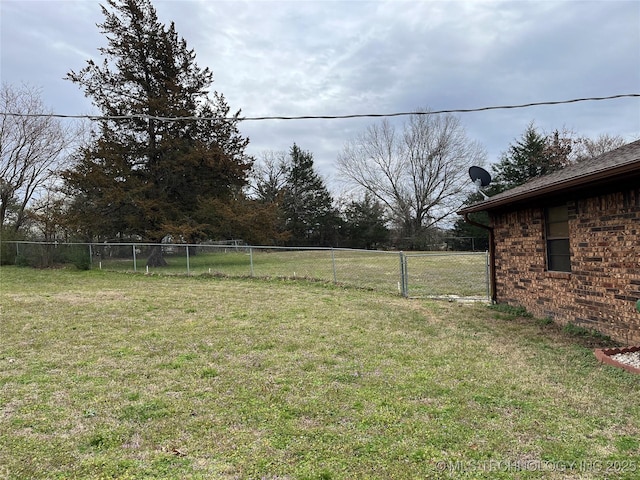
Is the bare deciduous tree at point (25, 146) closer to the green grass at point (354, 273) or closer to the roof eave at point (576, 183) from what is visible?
the green grass at point (354, 273)

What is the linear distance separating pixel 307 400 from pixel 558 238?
5.33 meters

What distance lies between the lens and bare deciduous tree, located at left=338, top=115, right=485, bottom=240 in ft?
121

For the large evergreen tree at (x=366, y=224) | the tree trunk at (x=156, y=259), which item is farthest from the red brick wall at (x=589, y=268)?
the large evergreen tree at (x=366, y=224)

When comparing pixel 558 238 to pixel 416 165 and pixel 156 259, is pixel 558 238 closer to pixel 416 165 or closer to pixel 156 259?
pixel 156 259

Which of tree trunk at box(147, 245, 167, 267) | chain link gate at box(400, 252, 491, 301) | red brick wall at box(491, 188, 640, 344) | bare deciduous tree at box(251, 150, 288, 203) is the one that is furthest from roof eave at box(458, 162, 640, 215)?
bare deciduous tree at box(251, 150, 288, 203)

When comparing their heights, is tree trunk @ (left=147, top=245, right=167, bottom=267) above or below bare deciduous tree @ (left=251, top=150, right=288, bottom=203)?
below

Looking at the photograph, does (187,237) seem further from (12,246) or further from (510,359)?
(510,359)

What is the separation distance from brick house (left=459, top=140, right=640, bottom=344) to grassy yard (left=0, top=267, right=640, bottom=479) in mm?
502

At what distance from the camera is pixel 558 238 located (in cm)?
660

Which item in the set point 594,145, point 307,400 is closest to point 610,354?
point 307,400

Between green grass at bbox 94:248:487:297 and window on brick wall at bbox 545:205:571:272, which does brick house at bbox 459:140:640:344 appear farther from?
green grass at bbox 94:248:487:297

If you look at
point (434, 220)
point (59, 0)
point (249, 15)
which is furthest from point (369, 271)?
point (434, 220)

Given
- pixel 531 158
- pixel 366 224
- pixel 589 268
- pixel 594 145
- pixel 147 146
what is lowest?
pixel 589 268

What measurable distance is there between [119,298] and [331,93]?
28.1 ft
